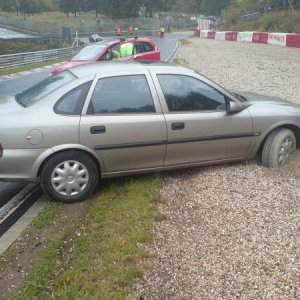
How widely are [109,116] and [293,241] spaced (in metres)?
2.40

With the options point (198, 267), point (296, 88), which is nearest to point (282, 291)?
point (198, 267)

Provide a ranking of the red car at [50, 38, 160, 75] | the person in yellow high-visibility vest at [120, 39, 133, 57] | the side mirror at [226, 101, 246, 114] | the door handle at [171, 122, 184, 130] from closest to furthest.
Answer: the door handle at [171, 122, 184, 130]
the side mirror at [226, 101, 246, 114]
the red car at [50, 38, 160, 75]
the person in yellow high-visibility vest at [120, 39, 133, 57]

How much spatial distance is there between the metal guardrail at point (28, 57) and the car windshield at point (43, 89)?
19980 mm

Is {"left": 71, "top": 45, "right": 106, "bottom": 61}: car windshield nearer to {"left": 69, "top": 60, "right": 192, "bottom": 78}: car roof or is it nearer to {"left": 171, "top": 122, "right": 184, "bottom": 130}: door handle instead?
{"left": 69, "top": 60, "right": 192, "bottom": 78}: car roof

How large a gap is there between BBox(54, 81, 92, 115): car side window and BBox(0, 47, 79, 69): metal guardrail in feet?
68.1

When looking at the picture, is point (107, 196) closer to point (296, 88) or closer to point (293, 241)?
point (293, 241)

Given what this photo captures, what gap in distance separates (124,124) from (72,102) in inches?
25.6

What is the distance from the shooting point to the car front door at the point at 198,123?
17.0 ft

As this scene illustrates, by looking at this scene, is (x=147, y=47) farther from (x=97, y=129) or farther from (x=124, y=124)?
(x=97, y=129)

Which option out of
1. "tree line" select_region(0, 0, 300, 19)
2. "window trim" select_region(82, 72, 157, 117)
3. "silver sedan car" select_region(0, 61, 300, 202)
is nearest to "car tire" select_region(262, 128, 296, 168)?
"silver sedan car" select_region(0, 61, 300, 202)

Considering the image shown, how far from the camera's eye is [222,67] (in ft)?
62.9

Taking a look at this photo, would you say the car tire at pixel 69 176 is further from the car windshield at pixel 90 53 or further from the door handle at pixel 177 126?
the car windshield at pixel 90 53

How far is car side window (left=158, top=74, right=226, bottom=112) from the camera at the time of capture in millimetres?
5191

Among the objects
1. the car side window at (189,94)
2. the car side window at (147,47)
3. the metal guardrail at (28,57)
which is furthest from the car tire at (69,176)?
the metal guardrail at (28,57)
